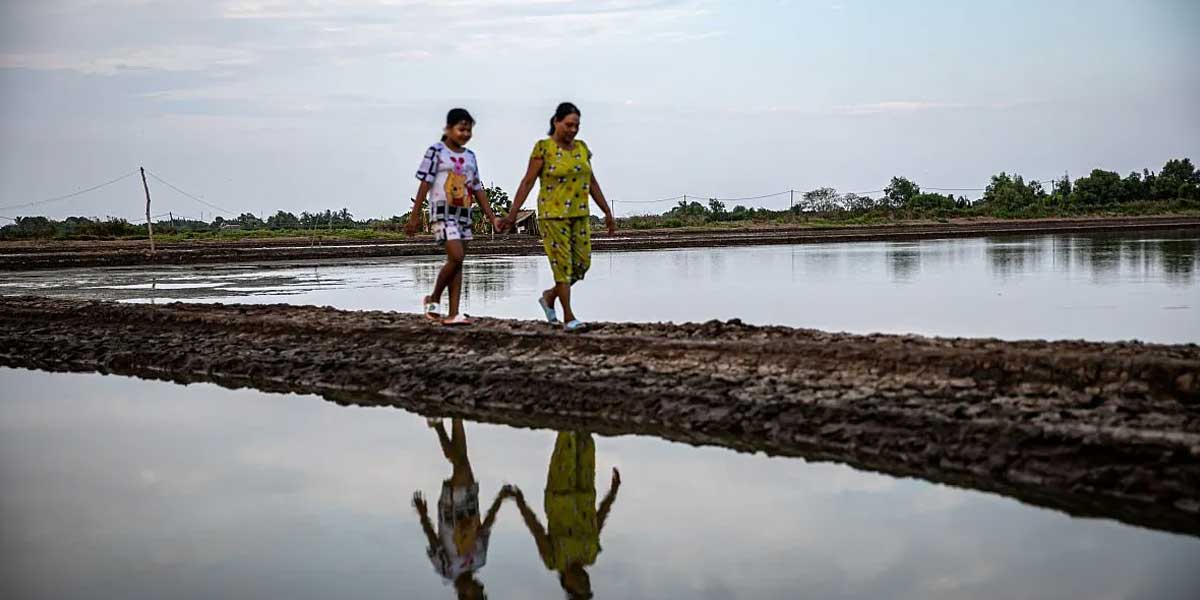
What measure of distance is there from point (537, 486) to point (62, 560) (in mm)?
1770

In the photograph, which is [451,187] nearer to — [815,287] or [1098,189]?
[815,287]

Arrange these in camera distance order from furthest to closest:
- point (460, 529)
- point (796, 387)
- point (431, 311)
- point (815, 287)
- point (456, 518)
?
point (815, 287)
point (431, 311)
point (796, 387)
point (456, 518)
point (460, 529)

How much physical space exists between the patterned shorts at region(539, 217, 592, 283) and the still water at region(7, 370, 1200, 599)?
2.20 metres

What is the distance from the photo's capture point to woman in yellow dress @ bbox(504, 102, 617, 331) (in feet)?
25.9

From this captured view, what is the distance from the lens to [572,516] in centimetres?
Result: 448

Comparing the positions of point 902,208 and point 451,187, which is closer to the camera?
point 451,187

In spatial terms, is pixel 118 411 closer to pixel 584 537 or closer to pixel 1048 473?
pixel 584 537

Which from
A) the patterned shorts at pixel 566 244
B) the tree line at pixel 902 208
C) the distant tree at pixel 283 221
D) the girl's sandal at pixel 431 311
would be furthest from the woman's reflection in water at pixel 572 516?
the distant tree at pixel 283 221

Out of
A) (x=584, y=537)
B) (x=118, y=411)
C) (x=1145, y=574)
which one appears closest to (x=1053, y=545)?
(x=1145, y=574)

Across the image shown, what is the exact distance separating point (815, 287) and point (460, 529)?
10.4 metres

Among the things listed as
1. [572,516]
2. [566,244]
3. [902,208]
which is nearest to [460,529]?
[572,516]

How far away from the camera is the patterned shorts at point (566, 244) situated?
800 centimetres

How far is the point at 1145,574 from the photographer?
3.53 metres

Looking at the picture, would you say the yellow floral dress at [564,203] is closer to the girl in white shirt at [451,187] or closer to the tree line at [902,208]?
the girl in white shirt at [451,187]
